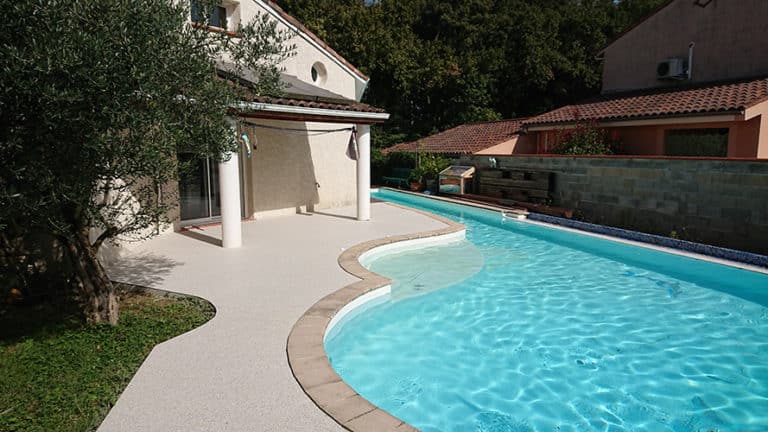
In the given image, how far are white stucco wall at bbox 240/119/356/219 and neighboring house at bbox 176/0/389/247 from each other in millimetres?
36

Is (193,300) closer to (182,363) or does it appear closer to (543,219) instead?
(182,363)

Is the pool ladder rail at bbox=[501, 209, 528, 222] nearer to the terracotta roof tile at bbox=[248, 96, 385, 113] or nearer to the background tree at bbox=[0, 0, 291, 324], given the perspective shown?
the terracotta roof tile at bbox=[248, 96, 385, 113]

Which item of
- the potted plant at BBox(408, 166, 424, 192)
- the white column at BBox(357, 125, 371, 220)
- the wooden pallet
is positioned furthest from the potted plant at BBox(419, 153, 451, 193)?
the white column at BBox(357, 125, 371, 220)

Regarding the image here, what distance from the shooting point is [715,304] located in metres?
10.5

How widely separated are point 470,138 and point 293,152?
17.6m

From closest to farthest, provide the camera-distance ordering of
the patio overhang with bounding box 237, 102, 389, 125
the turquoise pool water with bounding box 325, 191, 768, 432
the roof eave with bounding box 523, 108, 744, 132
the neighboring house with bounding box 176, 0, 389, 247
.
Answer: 1. the turquoise pool water with bounding box 325, 191, 768, 432
2. the patio overhang with bounding box 237, 102, 389, 125
3. the neighboring house with bounding box 176, 0, 389, 247
4. the roof eave with bounding box 523, 108, 744, 132

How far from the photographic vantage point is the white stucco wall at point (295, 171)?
17359 millimetres

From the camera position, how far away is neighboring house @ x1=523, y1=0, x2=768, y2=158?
63.2ft

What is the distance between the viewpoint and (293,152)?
18.5 metres

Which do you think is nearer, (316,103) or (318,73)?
(316,103)

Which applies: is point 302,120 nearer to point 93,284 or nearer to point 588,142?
point 93,284

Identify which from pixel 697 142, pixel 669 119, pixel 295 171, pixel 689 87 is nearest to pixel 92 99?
pixel 295 171

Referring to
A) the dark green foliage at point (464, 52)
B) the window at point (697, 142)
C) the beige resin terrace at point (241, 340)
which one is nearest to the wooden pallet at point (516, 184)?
the window at point (697, 142)

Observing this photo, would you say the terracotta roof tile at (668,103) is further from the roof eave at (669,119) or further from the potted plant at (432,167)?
the potted plant at (432,167)
